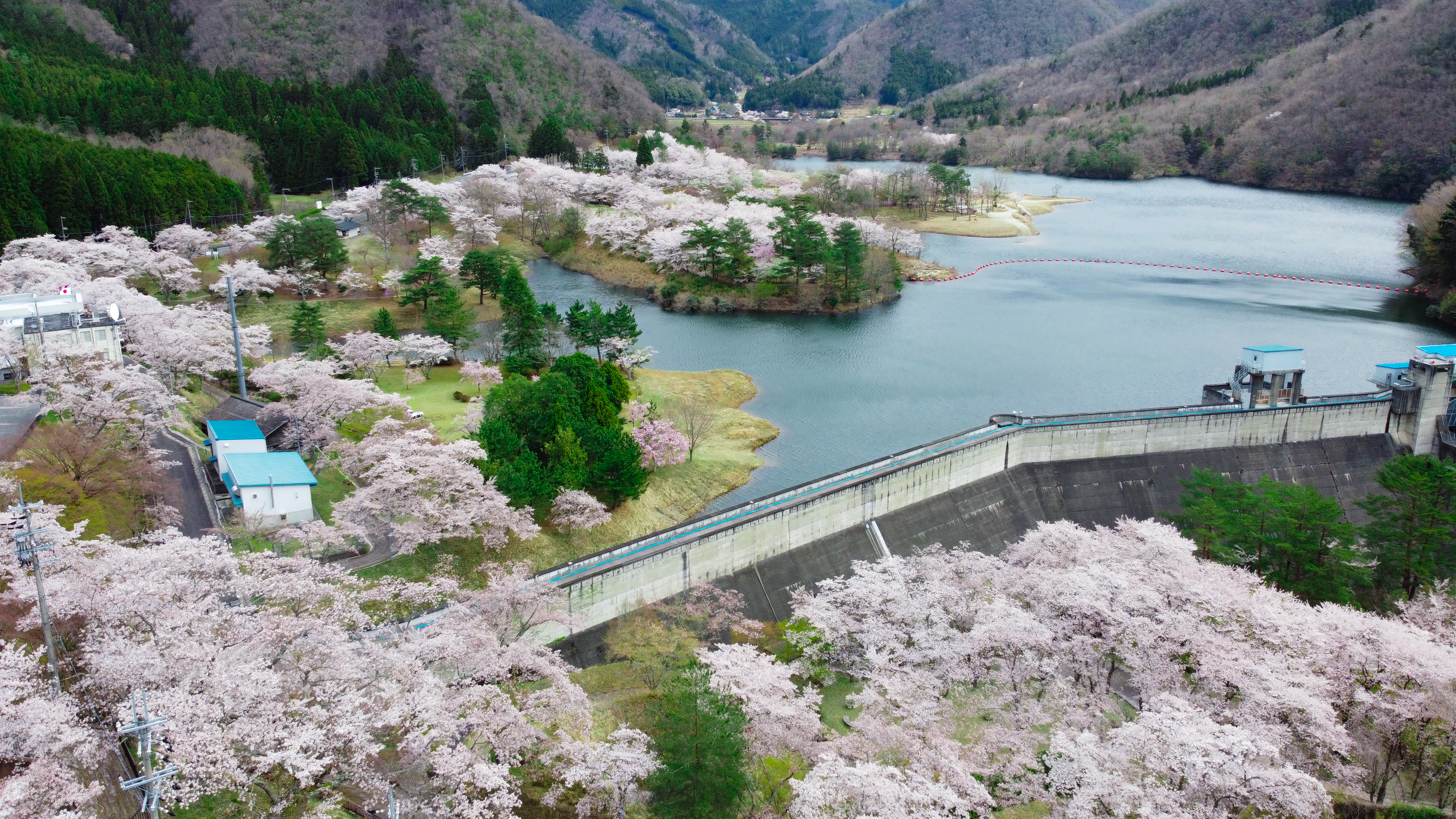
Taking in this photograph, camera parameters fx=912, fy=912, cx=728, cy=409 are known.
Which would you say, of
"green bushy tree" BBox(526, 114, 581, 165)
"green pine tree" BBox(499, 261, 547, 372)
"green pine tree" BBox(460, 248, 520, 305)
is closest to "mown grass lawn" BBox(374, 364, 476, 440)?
"green pine tree" BBox(499, 261, 547, 372)

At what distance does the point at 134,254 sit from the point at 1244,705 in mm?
50064

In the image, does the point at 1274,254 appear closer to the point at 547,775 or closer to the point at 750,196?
the point at 750,196

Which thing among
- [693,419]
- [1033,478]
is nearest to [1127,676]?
[1033,478]

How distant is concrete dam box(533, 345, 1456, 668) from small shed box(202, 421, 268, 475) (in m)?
11.5

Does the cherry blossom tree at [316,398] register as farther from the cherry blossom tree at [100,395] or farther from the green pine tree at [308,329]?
the green pine tree at [308,329]

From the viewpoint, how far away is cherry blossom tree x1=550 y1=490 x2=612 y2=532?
1030 inches

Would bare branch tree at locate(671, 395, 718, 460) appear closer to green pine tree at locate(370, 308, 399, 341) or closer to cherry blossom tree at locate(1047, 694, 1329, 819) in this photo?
green pine tree at locate(370, 308, 399, 341)

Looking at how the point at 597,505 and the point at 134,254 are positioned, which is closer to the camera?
the point at 597,505

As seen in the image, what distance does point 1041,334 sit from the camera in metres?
50.2

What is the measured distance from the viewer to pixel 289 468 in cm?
2502

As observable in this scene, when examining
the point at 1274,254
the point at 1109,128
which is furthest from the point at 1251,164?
the point at 1274,254

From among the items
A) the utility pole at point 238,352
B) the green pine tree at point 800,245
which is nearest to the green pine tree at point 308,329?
the utility pole at point 238,352

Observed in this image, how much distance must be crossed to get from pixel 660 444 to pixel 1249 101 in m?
112

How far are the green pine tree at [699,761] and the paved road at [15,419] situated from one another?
1928cm
